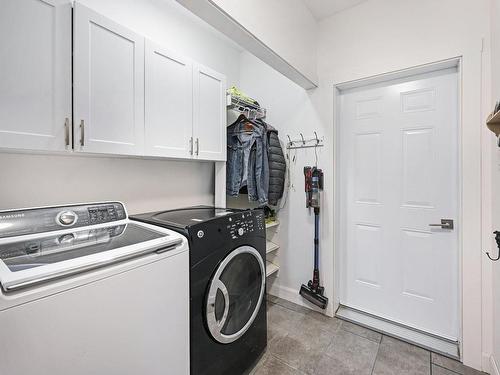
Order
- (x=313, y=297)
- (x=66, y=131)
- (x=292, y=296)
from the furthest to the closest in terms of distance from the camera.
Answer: (x=292, y=296)
(x=313, y=297)
(x=66, y=131)

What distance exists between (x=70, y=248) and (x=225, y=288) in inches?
31.5

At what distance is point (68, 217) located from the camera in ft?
4.31

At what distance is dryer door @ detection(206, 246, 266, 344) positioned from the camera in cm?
133

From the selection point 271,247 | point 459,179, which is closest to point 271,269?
point 271,247

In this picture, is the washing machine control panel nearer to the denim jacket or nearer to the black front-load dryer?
the black front-load dryer

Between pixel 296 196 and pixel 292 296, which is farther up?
pixel 296 196

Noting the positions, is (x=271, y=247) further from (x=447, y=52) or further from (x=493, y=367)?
(x=447, y=52)

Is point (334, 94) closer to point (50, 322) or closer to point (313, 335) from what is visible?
point (313, 335)

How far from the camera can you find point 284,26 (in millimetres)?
1834

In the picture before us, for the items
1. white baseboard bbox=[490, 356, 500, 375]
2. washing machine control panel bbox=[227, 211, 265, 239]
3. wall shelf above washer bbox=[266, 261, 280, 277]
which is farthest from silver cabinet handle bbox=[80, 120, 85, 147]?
white baseboard bbox=[490, 356, 500, 375]

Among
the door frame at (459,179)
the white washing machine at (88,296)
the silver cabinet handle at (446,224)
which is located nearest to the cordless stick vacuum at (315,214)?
the door frame at (459,179)

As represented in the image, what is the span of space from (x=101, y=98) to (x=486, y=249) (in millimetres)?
2567

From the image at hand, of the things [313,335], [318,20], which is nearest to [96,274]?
[313,335]

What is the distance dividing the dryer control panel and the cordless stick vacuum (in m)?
1.57
